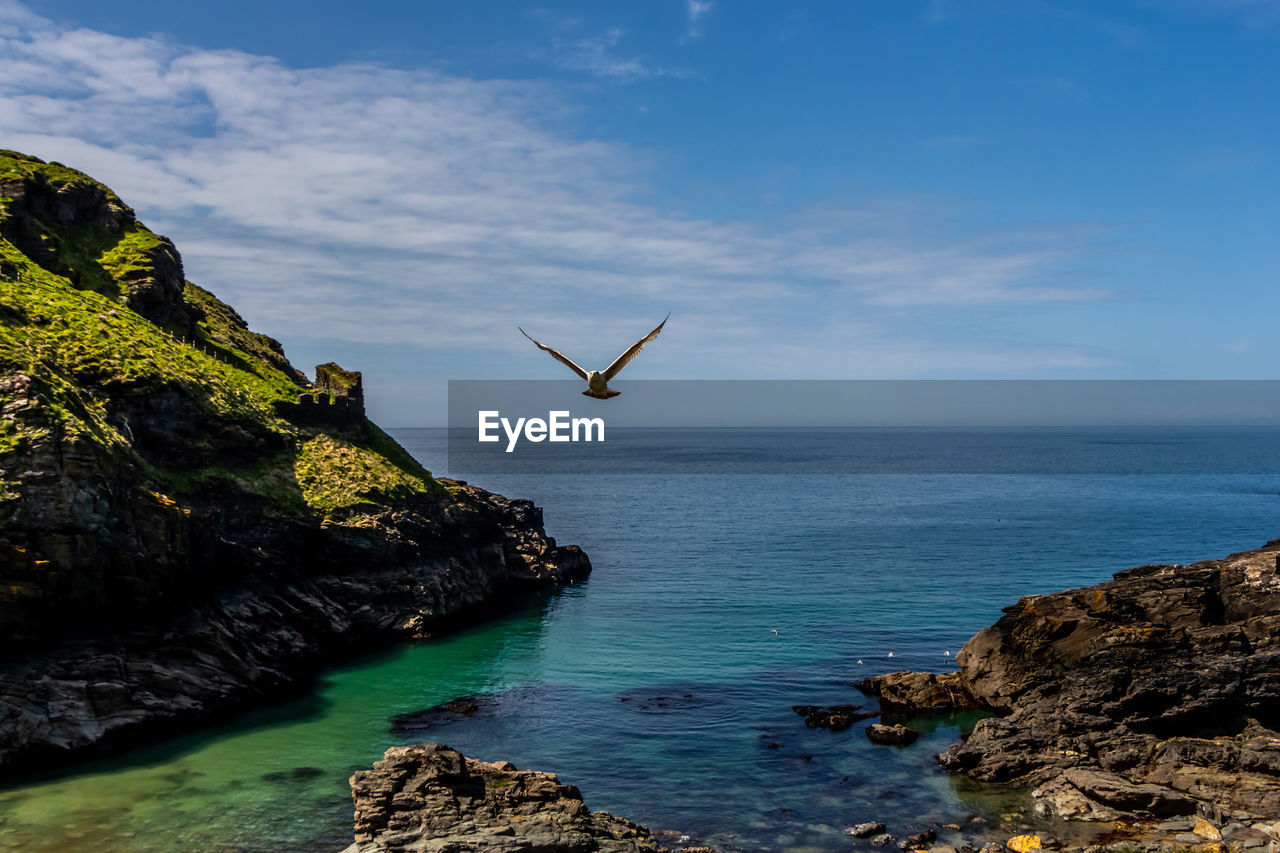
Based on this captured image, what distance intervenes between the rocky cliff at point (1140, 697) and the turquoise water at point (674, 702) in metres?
3.07

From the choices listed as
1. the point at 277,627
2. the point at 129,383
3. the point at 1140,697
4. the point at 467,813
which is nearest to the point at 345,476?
the point at 277,627

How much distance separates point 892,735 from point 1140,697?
11.3m

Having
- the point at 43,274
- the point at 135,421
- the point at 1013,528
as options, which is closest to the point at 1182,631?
the point at 135,421

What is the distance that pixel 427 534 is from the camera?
67.5 meters

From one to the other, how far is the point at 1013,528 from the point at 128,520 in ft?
360

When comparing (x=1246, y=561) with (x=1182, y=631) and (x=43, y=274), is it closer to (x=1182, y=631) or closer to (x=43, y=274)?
(x=1182, y=631)

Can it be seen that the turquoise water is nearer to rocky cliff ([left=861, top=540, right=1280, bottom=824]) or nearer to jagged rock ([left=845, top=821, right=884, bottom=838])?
jagged rock ([left=845, top=821, right=884, bottom=838])

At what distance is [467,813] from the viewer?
2916cm

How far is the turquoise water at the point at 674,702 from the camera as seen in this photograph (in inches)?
1315

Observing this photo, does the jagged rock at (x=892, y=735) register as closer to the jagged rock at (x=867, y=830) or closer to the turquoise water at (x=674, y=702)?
the turquoise water at (x=674, y=702)

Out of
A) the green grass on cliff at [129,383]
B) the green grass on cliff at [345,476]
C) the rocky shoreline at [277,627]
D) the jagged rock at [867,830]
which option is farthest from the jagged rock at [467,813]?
the green grass on cliff at [345,476]

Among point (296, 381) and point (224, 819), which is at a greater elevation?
point (296, 381)

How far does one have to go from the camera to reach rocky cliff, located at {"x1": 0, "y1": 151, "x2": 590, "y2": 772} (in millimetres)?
39562

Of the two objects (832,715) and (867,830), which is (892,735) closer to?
(832,715)
